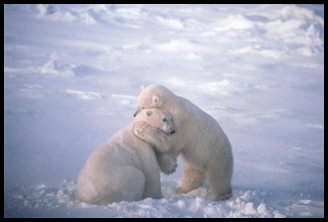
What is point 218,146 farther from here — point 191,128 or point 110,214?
point 110,214

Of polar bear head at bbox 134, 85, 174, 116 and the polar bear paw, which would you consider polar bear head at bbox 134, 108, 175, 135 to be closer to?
polar bear head at bbox 134, 85, 174, 116

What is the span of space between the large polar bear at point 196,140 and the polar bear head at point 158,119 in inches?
3.2

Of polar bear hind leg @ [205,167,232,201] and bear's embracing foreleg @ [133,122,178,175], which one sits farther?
polar bear hind leg @ [205,167,232,201]

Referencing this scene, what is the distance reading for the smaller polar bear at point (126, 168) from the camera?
535 centimetres

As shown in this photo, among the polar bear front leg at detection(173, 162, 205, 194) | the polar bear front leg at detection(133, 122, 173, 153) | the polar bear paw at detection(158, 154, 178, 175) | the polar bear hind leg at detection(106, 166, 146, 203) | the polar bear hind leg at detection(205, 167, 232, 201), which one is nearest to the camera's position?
the polar bear hind leg at detection(106, 166, 146, 203)

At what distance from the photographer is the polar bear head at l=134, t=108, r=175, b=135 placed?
5949mm

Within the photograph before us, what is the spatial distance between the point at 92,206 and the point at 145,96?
1.77 metres

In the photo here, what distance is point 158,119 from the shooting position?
19.5ft

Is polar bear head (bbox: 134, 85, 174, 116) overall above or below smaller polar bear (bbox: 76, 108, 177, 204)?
above

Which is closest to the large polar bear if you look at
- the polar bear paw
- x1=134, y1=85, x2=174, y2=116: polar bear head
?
x1=134, y1=85, x2=174, y2=116: polar bear head

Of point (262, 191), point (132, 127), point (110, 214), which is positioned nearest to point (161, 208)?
point (110, 214)

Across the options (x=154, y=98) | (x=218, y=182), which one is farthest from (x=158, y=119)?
(x=218, y=182)

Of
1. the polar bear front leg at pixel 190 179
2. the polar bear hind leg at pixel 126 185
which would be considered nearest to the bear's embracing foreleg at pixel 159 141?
the polar bear hind leg at pixel 126 185

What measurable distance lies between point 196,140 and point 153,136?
691 mm
